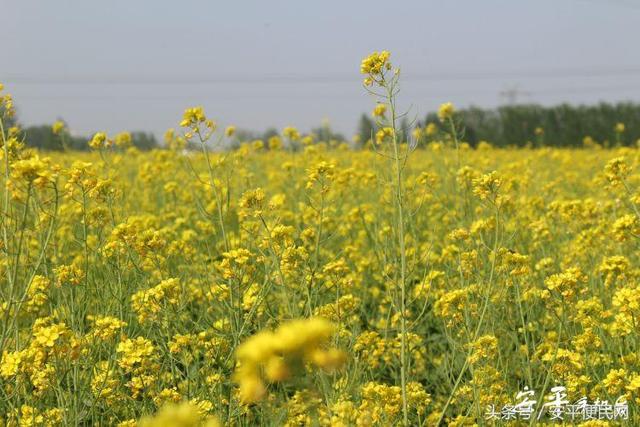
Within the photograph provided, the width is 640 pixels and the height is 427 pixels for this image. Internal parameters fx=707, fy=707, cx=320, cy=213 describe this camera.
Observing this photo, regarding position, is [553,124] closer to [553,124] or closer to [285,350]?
[553,124]

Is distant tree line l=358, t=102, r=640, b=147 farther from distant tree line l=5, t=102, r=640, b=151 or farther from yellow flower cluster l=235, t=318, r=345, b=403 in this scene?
yellow flower cluster l=235, t=318, r=345, b=403

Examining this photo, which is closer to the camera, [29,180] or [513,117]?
[29,180]

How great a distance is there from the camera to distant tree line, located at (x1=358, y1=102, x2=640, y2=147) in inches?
795

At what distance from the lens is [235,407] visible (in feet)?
7.47

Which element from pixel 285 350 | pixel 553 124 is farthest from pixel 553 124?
pixel 285 350

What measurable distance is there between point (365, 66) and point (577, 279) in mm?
1007

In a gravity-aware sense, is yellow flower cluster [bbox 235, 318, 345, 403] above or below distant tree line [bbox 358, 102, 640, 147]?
above

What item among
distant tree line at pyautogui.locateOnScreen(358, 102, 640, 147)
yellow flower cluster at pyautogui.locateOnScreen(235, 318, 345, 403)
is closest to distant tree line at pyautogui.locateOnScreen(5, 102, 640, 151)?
distant tree line at pyautogui.locateOnScreen(358, 102, 640, 147)

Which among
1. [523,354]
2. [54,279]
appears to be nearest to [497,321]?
[523,354]

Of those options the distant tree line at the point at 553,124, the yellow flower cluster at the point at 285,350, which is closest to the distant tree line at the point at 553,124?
the distant tree line at the point at 553,124

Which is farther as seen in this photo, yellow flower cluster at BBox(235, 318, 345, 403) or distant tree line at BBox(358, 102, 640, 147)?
distant tree line at BBox(358, 102, 640, 147)

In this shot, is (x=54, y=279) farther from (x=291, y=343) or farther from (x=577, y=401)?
(x=291, y=343)

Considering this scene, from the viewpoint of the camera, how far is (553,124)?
2061 centimetres

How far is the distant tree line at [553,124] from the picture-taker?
66.3ft
